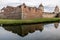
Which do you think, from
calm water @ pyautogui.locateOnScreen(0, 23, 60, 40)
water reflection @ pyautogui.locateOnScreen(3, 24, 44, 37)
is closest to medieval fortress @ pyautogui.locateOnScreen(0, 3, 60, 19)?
water reflection @ pyautogui.locateOnScreen(3, 24, 44, 37)

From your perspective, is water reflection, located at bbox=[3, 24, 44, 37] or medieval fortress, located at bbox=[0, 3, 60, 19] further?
medieval fortress, located at bbox=[0, 3, 60, 19]

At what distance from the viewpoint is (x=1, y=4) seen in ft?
32.4

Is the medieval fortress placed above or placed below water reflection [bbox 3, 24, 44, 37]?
above

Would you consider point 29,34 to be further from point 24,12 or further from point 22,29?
point 24,12

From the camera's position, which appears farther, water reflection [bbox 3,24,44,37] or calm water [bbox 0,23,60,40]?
water reflection [bbox 3,24,44,37]

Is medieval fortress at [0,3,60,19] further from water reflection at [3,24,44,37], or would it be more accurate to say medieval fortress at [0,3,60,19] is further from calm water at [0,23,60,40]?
calm water at [0,23,60,40]

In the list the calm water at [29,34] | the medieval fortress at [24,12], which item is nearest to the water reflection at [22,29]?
the calm water at [29,34]

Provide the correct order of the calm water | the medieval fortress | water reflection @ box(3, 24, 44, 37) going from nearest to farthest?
the calm water < water reflection @ box(3, 24, 44, 37) < the medieval fortress

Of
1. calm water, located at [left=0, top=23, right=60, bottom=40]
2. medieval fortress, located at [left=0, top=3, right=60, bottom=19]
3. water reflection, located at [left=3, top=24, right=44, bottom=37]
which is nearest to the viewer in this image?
calm water, located at [left=0, top=23, right=60, bottom=40]

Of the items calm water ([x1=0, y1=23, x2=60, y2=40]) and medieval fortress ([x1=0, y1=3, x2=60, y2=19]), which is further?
medieval fortress ([x1=0, y1=3, x2=60, y2=19])

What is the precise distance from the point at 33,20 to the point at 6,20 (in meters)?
1.61

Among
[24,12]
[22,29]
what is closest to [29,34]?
[22,29]

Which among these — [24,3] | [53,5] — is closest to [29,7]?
[24,3]

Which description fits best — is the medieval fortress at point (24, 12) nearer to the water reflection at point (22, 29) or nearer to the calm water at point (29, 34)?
the water reflection at point (22, 29)
